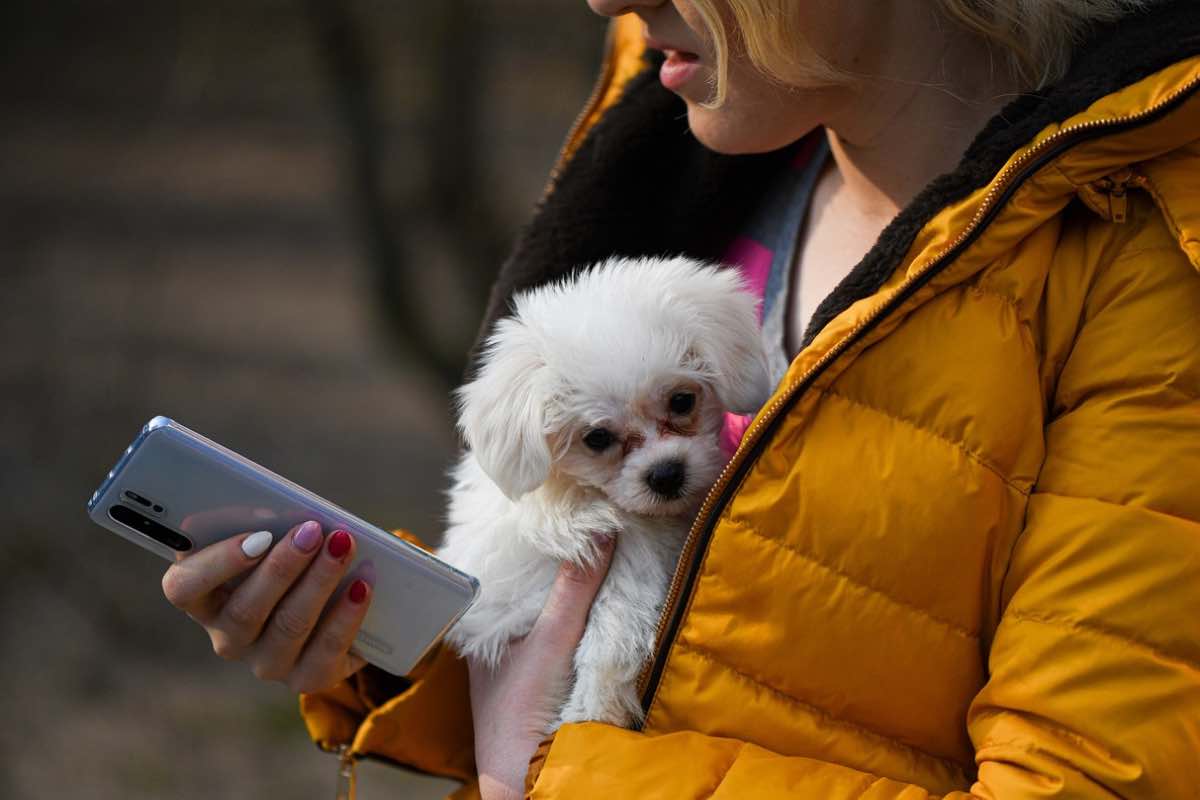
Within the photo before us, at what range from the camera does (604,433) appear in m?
1.69

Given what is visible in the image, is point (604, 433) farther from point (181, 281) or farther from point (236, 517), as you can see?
point (181, 281)

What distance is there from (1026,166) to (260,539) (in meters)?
1.01

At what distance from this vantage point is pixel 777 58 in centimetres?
159

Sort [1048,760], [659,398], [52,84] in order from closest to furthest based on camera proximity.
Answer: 1. [1048,760]
2. [659,398]
3. [52,84]

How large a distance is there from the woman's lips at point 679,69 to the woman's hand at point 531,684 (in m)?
0.66

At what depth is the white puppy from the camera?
1631 mm

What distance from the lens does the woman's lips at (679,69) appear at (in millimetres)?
1732

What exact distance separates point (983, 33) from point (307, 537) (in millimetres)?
1107

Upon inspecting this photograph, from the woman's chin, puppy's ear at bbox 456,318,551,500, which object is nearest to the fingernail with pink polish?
puppy's ear at bbox 456,318,551,500

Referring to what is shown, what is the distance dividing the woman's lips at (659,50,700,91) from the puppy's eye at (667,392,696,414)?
44 centimetres

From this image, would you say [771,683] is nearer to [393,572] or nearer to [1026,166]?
[393,572]

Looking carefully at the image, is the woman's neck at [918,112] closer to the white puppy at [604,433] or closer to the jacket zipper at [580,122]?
the white puppy at [604,433]

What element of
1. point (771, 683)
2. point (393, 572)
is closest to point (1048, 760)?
point (771, 683)

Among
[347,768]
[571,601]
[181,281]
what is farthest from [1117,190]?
[181,281]
